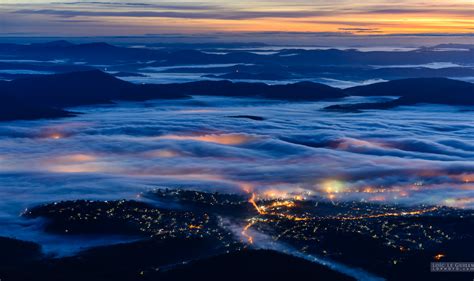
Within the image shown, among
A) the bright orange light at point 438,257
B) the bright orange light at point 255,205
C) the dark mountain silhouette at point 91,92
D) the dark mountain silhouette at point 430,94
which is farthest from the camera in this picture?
the dark mountain silhouette at point 91,92

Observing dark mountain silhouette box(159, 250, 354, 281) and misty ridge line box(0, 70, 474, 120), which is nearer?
dark mountain silhouette box(159, 250, 354, 281)

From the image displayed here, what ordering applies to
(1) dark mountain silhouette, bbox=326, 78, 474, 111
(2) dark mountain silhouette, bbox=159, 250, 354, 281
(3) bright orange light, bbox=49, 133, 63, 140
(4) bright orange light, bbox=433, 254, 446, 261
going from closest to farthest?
1. (2) dark mountain silhouette, bbox=159, 250, 354, 281
2. (4) bright orange light, bbox=433, 254, 446, 261
3. (3) bright orange light, bbox=49, 133, 63, 140
4. (1) dark mountain silhouette, bbox=326, 78, 474, 111

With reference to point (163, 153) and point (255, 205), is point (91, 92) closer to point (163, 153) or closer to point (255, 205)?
point (163, 153)

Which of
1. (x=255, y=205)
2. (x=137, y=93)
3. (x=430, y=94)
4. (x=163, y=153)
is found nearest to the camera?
(x=255, y=205)

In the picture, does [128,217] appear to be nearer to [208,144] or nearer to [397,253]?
[397,253]

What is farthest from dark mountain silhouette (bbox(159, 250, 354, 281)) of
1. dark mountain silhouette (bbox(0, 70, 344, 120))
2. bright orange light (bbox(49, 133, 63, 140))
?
dark mountain silhouette (bbox(0, 70, 344, 120))

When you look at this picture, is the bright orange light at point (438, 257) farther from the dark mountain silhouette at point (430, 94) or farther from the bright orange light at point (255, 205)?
the dark mountain silhouette at point (430, 94)

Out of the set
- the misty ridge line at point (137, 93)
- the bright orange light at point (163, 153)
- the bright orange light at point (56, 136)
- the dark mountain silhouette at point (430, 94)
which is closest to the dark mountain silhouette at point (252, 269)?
the bright orange light at point (163, 153)

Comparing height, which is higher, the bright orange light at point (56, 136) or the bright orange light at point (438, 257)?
the bright orange light at point (438, 257)

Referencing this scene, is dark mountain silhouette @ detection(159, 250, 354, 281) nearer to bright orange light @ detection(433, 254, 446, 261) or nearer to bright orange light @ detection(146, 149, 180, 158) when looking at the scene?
bright orange light @ detection(433, 254, 446, 261)

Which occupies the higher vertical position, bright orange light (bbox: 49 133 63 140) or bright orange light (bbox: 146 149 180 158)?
bright orange light (bbox: 146 149 180 158)

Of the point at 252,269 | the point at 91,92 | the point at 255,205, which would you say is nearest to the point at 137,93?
the point at 91,92

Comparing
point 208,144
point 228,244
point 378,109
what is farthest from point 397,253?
point 378,109
